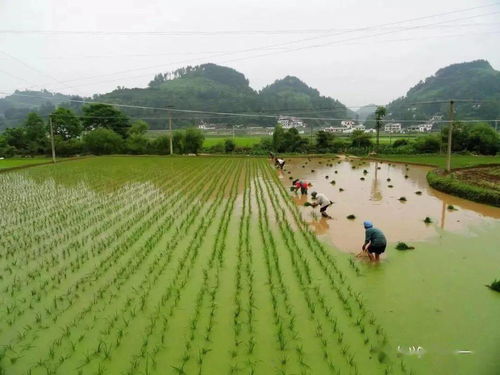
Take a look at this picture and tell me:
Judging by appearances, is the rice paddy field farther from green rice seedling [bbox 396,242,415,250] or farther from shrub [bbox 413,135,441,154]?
shrub [bbox 413,135,441,154]

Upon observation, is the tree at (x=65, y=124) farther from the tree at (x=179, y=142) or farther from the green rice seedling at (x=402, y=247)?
the green rice seedling at (x=402, y=247)

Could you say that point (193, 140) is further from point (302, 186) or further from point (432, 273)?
point (432, 273)

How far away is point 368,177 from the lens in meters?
24.6

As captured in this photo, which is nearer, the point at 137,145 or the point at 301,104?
the point at 137,145

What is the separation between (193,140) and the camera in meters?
42.7

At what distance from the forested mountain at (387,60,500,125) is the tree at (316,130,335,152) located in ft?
107

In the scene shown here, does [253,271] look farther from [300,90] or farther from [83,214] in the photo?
[300,90]

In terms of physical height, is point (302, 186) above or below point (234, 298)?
above

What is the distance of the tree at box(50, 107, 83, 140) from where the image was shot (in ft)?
162

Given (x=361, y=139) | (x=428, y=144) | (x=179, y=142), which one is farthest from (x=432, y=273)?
(x=361, y=139)

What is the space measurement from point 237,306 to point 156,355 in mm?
1780

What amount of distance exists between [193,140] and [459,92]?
235 feet

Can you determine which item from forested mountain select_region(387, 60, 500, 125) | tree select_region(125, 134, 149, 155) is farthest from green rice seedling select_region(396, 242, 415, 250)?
forested mountain select_region(387, 60, 500, 125)


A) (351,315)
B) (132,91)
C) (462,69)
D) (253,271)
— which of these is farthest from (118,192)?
(462,69)
